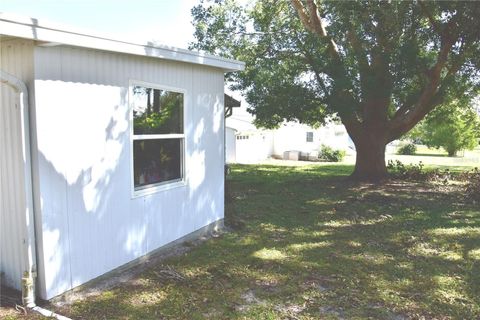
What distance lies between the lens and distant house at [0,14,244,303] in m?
4.02

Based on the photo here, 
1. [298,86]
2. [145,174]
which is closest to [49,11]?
[298,86]

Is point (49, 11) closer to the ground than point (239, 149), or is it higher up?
higher up

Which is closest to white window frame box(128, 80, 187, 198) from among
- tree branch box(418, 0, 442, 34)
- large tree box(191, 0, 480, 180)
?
large tree box(191, 0, 480, 180)

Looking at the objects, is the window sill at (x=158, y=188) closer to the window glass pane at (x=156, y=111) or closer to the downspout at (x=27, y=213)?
the window glass pane at (x=156, y=111)

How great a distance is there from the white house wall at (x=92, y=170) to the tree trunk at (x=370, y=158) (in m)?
9.10

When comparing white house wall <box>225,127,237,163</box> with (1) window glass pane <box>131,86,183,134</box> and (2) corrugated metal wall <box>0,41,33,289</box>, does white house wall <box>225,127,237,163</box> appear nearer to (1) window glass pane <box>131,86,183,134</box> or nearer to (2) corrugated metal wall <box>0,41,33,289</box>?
(1) window glass pane <box>131,86,183,134</box>

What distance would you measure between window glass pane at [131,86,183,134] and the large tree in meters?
6.86

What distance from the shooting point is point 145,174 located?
18.1 feet

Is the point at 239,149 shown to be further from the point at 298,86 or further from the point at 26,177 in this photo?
the point at 26,177

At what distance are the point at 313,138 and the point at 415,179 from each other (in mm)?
18274

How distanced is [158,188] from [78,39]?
7.62 feet

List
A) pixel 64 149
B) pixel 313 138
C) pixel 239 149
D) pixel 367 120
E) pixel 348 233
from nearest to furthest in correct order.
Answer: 1. pixel 64 149
2. pixel 348 233
3. pixel 367 120
4. pixel 239 149
5. pixel 313 138

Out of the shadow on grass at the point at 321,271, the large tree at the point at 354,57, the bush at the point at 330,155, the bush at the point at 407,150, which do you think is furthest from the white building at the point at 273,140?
the shadow on grass at the point at 321,271

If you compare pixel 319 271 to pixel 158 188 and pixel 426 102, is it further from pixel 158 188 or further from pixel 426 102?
pixel 426 102
